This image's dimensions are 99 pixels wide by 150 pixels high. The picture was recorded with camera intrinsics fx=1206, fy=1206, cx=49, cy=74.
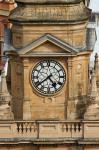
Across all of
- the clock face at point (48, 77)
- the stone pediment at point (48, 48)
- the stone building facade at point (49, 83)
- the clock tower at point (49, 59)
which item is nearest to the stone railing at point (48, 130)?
the stone building facade at point (49, 83)

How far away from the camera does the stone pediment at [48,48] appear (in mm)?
46281

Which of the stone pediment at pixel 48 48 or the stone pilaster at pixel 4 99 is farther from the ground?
the stone pediment at pixel 48 48

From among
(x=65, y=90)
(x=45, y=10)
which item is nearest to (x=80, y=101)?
(x=65, y=90)

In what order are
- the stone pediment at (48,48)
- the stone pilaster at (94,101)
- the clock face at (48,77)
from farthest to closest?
the clock face at (48,77) → the stone pilaster at (94,101) → the stone pediment at (48,48)

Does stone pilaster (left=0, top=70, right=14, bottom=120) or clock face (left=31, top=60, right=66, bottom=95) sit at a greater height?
clock face (left=31, top=60, right=66, bottom=95)

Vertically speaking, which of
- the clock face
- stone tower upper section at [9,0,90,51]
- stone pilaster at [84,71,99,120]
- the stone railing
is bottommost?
the stone railing

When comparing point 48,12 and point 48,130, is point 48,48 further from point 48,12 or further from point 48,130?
point 48,130

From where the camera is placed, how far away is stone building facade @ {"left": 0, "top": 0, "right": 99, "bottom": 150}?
4641 cm

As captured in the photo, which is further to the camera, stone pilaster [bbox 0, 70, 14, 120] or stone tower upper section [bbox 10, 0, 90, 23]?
stone pilaster [bbox 0, 70, 14, 120]

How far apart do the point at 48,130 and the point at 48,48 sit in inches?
129

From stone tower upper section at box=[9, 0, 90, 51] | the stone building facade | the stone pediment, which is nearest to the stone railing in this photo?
the stone building facade

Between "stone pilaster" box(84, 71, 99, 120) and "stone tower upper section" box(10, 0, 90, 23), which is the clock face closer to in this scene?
"stone pilaster" box(84, 71, 99, 120)

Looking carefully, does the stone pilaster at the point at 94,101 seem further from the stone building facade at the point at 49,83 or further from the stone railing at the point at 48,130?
the stone railing at the point at 48,130

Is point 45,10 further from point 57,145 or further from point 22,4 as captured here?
point 57,145
